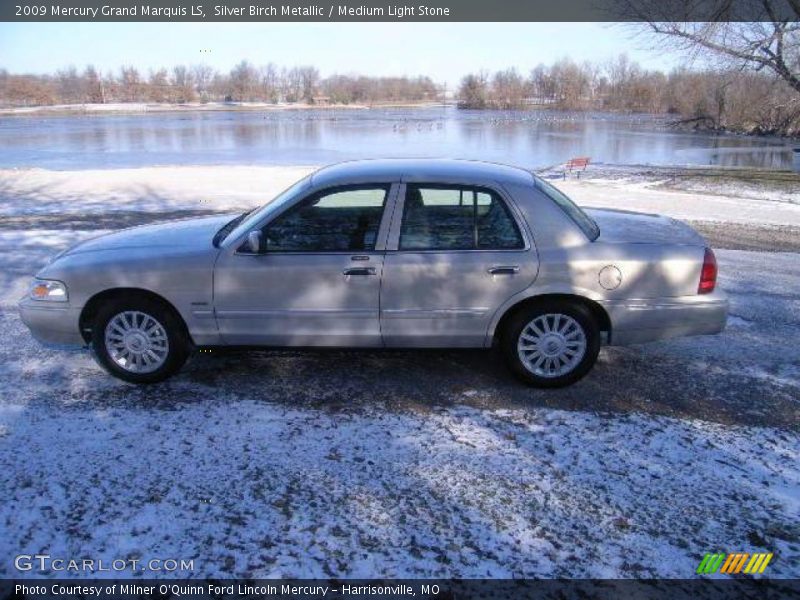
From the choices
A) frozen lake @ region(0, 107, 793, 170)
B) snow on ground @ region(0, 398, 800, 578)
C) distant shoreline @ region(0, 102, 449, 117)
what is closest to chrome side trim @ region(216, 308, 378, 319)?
snow on ground @ region(0, 398, 800, 578)

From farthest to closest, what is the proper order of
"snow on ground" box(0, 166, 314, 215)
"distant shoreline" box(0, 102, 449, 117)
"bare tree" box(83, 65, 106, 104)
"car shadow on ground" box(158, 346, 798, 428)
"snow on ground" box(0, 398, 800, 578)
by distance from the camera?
"bare tree" box(83, 65, 106, 104) < "distant shoreline" box(0, 102, 449, 117) < "snow on ground" box(0, 166, 314, 215) < "car shadow on ground" box(158, 346, 798, 428) < "snow on ground" box(0, 398, 800, 578)

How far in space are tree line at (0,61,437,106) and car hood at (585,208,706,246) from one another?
12854cm

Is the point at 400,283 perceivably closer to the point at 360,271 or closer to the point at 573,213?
the point at 360,271

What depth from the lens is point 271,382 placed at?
4492 mm

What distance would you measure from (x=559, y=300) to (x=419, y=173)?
Result: 1343 mm

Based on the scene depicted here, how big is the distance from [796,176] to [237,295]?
22.0m

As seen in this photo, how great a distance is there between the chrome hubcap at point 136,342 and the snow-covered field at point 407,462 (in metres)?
0.21

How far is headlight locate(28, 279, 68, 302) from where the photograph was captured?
4365 millimetres

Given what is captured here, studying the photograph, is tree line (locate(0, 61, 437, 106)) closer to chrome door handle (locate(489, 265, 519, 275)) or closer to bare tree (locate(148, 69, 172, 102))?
bare tree (locate(148, 69, 172, 102))

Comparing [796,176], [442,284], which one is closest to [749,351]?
[442,284]

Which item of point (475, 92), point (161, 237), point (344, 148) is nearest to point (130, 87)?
point (475, 92)

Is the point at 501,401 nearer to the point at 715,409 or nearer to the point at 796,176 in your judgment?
the point at 715,409

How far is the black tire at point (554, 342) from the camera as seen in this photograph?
424 centimetres

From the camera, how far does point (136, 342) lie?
438cm
